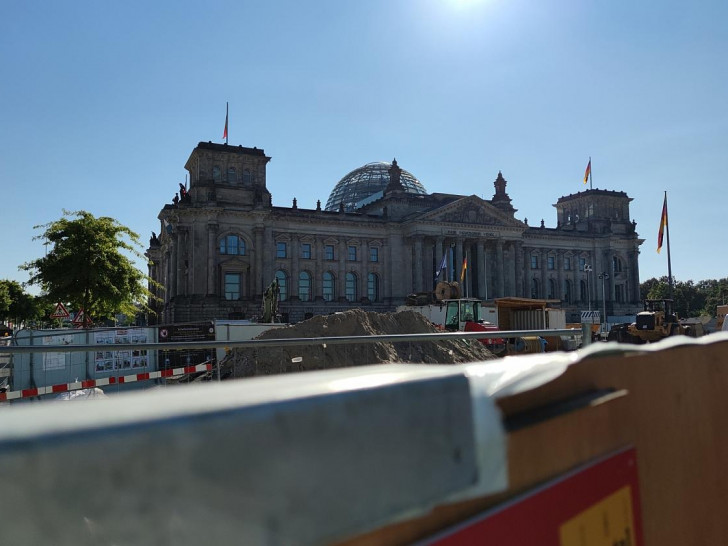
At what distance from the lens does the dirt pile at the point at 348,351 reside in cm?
1836

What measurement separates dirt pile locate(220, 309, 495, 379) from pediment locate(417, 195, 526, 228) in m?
41.3

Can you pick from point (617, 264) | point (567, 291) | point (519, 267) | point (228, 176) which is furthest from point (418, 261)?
point (617, 264)

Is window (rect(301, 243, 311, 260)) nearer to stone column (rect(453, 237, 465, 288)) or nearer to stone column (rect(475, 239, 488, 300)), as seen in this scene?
stone column (rect(453, 237, 465, 288))

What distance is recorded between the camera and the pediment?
6831cm

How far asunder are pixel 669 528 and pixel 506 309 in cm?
4205

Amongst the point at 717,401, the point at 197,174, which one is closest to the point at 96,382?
the point at 717,401

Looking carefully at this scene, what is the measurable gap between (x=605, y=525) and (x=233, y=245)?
60.6 m

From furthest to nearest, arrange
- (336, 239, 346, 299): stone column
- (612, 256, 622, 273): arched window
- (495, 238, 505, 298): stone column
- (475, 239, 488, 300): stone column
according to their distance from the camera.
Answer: (612, 256, 622, 273): arched window → (495, 238, 505, 298): stone column → (475, 239, 488, 300): stone column → (336, 239, 346, 299): stone column

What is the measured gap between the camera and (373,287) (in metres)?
68.9

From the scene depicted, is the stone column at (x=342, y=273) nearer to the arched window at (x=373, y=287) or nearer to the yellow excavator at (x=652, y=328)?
the arched window at (x=373, y=287)

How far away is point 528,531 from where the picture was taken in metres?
1.68

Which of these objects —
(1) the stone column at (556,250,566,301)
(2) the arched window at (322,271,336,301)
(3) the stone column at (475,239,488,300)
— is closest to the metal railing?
(2) the arched window at (322,271,336,301)

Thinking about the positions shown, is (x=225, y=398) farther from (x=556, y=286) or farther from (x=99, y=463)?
(x=556, y=286)

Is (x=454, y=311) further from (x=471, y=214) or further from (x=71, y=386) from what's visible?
(x=471, y=214)
